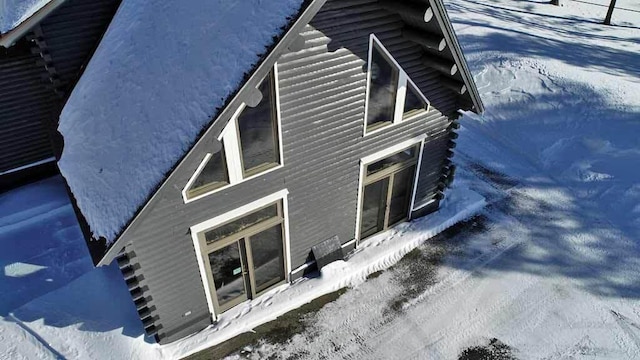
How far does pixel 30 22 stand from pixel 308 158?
4751 mm

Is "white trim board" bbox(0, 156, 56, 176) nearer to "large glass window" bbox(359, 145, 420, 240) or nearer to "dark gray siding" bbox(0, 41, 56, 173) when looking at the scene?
"dark gray siding" bbox(0, 41, 56, 173)

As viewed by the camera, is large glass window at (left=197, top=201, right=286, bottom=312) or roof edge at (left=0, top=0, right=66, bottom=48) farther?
large glass window at (left=197, top=201, right=286, bottom=312)

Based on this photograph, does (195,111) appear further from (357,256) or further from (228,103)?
(357,256)

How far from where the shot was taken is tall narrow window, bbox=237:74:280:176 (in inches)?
249

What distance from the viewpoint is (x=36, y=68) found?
33.5 feet

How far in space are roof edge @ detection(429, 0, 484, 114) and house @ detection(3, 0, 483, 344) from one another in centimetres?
2

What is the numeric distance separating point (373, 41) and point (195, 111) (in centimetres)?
331

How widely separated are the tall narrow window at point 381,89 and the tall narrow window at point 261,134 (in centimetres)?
200

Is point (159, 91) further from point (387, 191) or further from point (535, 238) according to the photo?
point (535, 238)

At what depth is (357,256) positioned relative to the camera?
9578 millimetres

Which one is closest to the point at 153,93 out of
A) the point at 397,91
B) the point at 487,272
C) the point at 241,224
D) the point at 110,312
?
the point at 241,224

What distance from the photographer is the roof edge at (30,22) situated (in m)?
6.33

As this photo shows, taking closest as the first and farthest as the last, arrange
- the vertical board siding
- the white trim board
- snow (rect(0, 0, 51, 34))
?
snow (rect(0, 0, 51, 34)) → the vertical board siding → the white trim board

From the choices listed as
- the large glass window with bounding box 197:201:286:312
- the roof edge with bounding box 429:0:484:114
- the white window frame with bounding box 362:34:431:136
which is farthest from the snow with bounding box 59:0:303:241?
the roof edge with bounding box 429:0:484:114
